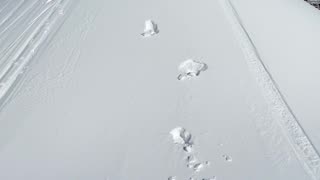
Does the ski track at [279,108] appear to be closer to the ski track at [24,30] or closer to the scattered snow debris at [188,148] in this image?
the scattered snow debris at [188,148]

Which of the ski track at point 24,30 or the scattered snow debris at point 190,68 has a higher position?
the ski track at point 24,30

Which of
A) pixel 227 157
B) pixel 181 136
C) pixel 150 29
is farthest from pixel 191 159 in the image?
pixel 150 29

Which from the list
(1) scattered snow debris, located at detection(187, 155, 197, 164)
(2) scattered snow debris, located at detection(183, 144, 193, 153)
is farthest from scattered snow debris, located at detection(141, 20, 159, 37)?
(1) scattered snow debris, located at detection(187, 155, 197, 164)

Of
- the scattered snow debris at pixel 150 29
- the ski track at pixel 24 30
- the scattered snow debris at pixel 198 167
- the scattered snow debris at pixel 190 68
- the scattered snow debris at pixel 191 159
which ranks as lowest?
the scattered snow debris at pixel 198 167

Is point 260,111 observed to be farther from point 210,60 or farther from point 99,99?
point 99,99

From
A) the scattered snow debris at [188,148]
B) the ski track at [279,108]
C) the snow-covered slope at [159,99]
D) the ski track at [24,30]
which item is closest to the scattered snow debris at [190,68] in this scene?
the snow-covered slope at [159,99]

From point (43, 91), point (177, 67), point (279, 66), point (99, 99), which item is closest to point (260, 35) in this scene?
point (279, 66)
